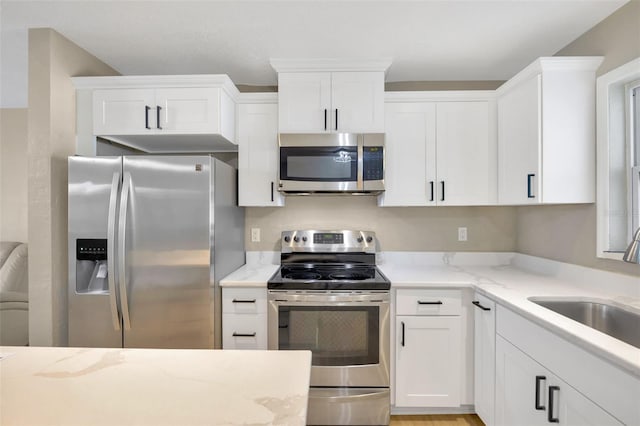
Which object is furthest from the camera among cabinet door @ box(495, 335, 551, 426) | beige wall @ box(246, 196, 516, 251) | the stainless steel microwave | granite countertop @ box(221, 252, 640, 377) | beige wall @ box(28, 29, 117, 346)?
beige wall @ box(246, 196, 516, 251)

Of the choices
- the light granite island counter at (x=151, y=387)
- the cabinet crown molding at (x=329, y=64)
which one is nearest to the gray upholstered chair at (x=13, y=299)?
the light granite island counter at (x=151, y=387)

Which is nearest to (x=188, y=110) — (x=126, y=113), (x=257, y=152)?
(x=126, y=113)

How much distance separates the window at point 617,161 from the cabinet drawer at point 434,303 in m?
0.81

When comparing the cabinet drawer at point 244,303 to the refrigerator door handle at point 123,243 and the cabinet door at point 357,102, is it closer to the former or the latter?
the refrigerator door handle at point 123,243

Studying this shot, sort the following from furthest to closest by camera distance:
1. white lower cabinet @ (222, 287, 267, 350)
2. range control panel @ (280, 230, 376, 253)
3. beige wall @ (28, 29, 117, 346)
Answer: range control panel @ (280, 230, 376, 253) → white lower cabinet @ (222, 287, 267, 350) → beige wall @ (28, 29, 117, 346)

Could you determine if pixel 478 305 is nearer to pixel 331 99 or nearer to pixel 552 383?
pixel 552 383

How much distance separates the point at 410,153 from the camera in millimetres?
2395

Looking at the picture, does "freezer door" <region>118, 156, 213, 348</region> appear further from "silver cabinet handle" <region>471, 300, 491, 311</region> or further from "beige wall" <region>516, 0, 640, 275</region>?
"beige wall" <region>516, 0, 640, 275</region>

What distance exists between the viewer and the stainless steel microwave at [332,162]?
7.42ft

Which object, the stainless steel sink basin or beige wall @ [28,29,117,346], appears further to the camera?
beige wall @ [28,29,117,346]

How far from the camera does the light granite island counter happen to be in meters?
0.67

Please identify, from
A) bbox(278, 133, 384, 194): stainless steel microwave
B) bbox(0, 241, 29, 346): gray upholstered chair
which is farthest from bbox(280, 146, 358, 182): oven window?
bbox(0, 241, 29, 346): gray upholstered chair

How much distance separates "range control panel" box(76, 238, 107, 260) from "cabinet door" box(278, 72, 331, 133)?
1323mm

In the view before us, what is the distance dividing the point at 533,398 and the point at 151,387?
5.06 ft
